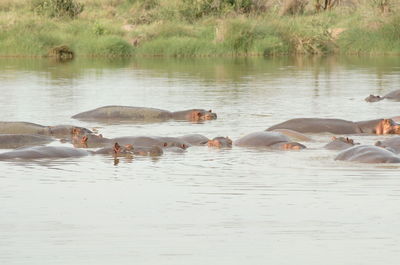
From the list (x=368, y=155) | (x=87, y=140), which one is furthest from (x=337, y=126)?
(x=87, y=140)

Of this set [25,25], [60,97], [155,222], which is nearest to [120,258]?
[155,222]

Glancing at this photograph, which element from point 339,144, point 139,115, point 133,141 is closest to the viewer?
point 339,144

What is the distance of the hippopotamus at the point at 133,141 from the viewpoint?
10469 mm

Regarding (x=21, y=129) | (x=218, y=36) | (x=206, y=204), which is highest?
(x=218, y=36)

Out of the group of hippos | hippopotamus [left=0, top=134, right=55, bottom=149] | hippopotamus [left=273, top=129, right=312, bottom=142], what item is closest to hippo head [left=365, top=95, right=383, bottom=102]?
the group of hippos

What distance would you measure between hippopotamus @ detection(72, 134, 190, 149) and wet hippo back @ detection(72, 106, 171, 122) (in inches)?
110

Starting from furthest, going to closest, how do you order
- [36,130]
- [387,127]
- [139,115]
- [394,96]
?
[394,96], [139,115], [36,130], [387,127]

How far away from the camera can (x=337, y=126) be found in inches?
467

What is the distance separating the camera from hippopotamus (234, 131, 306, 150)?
10.2m

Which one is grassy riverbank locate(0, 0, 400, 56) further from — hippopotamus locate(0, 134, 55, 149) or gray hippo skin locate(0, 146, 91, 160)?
gray hippo skin locate(0, 146, 91, 160)

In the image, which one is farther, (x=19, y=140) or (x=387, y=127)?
(x=387, y=127)

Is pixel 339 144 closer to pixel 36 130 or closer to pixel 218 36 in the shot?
pixel 36 130

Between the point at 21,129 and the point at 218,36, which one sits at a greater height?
the point at 218,36

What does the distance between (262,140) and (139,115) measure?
363 centimetres
